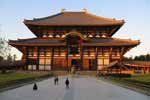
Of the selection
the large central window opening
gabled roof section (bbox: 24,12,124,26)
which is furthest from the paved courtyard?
gabled roof section (bbox: 24,12,124,26)

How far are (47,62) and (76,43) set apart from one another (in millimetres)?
7518

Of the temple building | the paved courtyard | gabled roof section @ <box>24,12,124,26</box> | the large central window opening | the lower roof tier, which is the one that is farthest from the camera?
gabled roof section @ <box>24,12,124,26</box>

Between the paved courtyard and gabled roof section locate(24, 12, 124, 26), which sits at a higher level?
gabled roof section locate(24, 12, 124, 26)

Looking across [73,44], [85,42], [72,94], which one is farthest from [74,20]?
[72,94]

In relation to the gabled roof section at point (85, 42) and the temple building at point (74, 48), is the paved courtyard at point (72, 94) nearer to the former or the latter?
the gabled roof section at point (85, 42)

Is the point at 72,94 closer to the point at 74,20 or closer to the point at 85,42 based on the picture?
the point at 85,42

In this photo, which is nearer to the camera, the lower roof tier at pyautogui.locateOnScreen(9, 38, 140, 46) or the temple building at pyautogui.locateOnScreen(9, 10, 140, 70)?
the lower roof tier at pyautogui.locateOnScreen(9, 38, 140, 46)

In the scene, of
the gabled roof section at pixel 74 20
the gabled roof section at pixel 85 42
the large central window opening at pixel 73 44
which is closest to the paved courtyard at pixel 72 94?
the gabled roof section at pixel 85 42

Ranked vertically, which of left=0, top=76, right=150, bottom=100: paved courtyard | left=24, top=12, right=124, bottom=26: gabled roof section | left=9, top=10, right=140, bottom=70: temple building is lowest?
left=0, top=76, right=150, bottom=100: paved courtyard

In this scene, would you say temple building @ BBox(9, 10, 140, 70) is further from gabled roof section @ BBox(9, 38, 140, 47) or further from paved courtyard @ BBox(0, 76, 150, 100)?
paved courtyard @ BBox(0, 76, 150, 100)

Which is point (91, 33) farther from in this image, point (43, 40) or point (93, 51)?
point (43, 40)

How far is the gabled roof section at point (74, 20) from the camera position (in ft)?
216

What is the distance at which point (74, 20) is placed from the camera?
70750mm

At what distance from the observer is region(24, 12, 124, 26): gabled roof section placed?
65938mm
